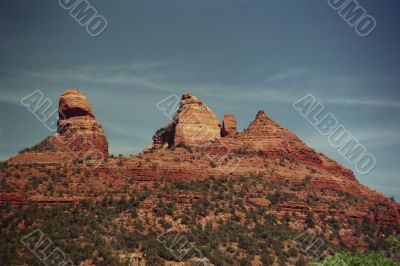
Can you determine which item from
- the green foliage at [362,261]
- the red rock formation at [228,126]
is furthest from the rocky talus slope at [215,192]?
the green foliage at [362,261]

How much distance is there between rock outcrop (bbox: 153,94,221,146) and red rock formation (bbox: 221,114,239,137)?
1394 mm

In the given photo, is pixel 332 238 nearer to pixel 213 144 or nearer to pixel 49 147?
pixel 213 144

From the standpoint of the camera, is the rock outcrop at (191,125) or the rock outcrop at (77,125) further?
the rock outcrop at (77,125)

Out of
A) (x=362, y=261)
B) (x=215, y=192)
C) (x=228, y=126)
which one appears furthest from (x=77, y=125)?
(x=362, y=261)

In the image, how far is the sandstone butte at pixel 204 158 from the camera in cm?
6781

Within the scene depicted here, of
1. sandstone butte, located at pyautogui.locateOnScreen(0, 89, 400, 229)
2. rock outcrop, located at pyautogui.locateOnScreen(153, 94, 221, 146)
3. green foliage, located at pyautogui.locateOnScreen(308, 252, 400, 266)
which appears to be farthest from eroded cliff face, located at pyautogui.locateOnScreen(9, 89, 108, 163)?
green foliage, located at pyautogui.locateOnScreen(308, 252, 400, 266)

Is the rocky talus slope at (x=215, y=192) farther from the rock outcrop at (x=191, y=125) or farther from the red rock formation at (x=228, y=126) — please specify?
the red rock formation at (x=228, y=126)

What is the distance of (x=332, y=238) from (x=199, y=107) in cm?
3268

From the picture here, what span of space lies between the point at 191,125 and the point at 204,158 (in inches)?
577

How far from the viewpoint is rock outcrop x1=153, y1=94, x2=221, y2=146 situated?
87562mm

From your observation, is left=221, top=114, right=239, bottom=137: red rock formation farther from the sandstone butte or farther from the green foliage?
the green foliage

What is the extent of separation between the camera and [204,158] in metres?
75.2

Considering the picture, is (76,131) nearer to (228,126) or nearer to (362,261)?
(228,126)

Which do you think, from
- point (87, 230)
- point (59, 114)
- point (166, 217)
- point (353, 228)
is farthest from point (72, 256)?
point (59, 114)
